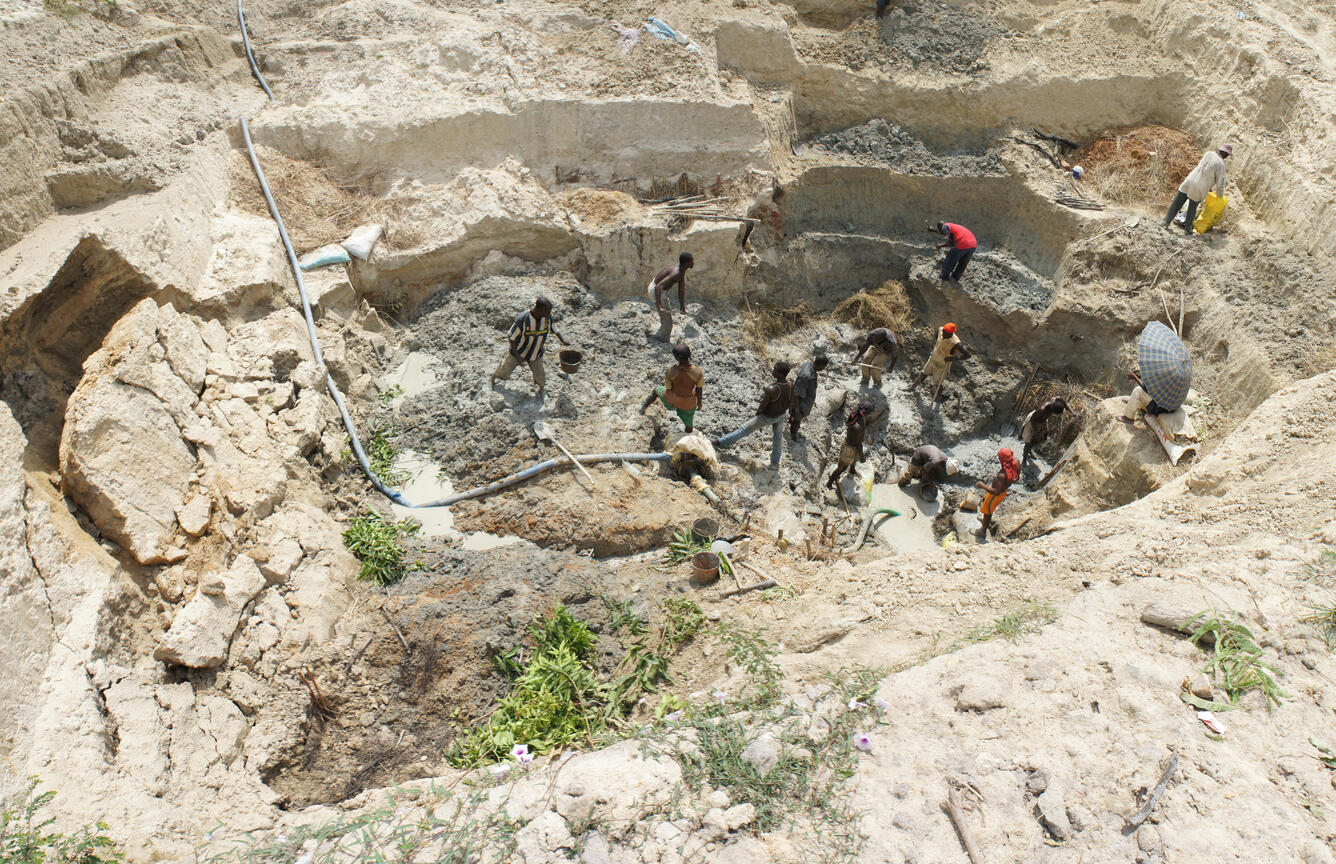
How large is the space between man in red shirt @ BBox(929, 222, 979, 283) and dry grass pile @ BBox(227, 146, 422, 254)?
7936 mm

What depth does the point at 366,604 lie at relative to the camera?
642 cm

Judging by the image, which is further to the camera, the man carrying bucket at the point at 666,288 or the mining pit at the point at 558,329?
the man carrying bucket at the point at 666,288

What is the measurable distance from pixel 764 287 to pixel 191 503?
28.4ft

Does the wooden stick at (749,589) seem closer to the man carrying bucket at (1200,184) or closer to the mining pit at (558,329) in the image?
the mining pit at (558,329)

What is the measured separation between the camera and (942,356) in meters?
10.6

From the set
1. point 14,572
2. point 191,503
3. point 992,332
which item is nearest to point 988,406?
point 992,332

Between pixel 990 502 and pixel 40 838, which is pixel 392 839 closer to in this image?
pixel 40 838

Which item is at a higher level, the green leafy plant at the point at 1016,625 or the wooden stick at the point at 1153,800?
the wooden stick at the point at 1153,800

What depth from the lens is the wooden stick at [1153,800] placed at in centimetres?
398

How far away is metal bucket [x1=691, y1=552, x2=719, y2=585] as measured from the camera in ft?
22.2

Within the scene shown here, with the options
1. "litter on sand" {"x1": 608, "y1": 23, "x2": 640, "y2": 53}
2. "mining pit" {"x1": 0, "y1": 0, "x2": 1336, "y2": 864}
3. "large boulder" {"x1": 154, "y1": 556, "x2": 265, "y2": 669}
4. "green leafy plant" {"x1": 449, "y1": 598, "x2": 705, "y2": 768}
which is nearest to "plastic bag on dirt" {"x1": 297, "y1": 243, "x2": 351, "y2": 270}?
"mining pit" {"x1": 0, "y1": 0, "x2": 1336, "y2": 864}

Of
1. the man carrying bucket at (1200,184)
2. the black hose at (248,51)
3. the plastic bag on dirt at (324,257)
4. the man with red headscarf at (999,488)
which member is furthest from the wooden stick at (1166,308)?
the black hose at (248,51)

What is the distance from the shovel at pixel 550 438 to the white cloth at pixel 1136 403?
6.55m

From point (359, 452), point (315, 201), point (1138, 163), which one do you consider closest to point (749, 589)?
point (359, 452)
